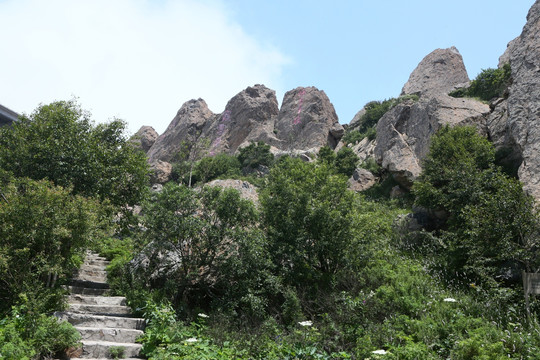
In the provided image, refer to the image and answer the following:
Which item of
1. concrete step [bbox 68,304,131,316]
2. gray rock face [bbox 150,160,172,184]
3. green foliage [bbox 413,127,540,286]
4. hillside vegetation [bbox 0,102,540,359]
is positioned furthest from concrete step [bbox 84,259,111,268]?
gray rock face [bbox 150,160,172,184]

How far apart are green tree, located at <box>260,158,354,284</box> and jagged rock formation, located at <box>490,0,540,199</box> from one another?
7563 mm

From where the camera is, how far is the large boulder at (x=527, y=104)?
14.6m

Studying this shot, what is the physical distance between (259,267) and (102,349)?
394 cm

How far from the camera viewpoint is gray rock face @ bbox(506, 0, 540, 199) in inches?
575

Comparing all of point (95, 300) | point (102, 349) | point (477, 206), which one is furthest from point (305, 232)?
point (102, 349)

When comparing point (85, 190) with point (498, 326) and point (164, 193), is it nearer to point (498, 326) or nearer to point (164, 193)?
point (164, 193)

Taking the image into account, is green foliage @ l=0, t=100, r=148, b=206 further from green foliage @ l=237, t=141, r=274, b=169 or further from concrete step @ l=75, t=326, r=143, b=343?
green foliage @ l=237, t=141, r=274, b=169

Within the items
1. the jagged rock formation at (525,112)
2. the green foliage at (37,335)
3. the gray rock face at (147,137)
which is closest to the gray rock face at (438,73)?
the jagged rock formation at (525,112)

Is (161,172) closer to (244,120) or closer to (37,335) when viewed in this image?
(244,120)

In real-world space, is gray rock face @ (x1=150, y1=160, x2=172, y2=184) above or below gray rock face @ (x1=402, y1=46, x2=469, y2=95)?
below

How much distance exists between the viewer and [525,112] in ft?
55.0

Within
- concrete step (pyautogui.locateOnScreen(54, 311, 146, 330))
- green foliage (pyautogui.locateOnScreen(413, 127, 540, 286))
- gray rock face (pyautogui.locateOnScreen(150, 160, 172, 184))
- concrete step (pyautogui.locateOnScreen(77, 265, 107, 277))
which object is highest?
gray rock face (pyautogui.locateOnScreen(150, 160, 172, 184))

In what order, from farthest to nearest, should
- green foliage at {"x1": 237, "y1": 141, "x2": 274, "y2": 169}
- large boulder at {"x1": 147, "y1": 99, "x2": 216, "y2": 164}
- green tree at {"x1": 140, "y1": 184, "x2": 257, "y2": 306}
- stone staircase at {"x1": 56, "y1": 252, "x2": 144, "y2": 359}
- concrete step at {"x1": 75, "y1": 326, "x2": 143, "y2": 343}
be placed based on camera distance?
large boulder at {"x1": 147, "y1": 99, "x2": 216, "y2": 164} → green foliage at {"x1": 237, "y1": 141, "x2": 274, "y2": 169} → green tree at {"x1": 140, "y1": 184, "x2": 257, "y2": 306} → concrete step at {"x1": 75, "y1": 326, "x2": 143, "y2": 343} → stone staircase at {"x1": 56, "y1": 252, "x2": 144, "y2": 359}

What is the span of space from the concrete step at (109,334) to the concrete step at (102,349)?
29 cm
